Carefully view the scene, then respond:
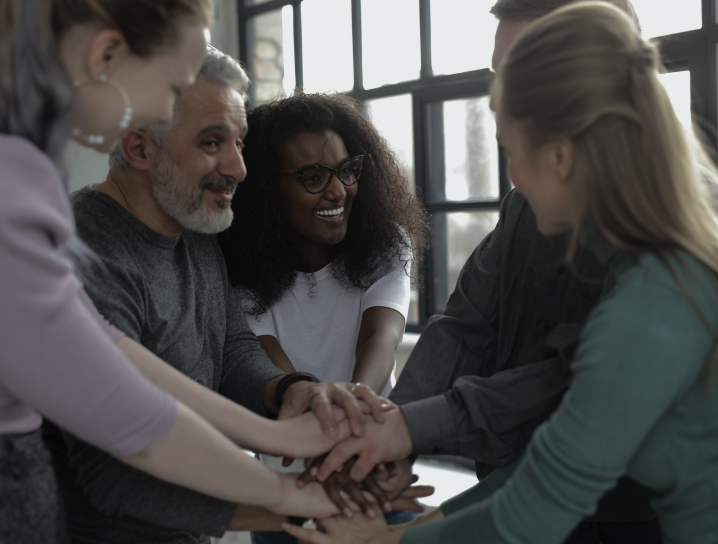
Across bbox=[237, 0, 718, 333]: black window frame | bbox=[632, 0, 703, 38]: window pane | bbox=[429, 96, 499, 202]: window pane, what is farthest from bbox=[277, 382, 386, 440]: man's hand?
bbox=[429, 96, 499, 202]: window pane

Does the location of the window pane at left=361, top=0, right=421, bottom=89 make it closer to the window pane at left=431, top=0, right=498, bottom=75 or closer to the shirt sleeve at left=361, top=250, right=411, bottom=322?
the window pane at left=431, top=0, right=498, bottom=75

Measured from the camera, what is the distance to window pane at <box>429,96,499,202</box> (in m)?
3.90

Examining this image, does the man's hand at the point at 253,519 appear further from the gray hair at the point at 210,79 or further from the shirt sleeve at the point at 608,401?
the gray hair at the point at 210,79

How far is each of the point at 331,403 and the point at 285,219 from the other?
0.66m

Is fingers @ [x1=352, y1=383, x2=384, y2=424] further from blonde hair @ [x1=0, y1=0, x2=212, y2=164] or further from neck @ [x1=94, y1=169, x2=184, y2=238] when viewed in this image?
blonde hair @ [x1=0, y1=0, x2=212, y2=164]

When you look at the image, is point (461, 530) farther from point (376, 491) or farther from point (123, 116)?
point (123, 116)

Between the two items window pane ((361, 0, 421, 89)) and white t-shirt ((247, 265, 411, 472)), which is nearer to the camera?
white t-shirt ((247, 265, 411, 472))

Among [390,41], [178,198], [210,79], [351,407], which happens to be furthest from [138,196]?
[390,41]

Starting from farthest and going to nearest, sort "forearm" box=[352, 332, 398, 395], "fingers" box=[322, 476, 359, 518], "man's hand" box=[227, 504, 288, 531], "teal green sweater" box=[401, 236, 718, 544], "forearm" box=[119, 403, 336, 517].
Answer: "forearm" box=[352, 332, 398, 395] < "fingers" box=[322, 476, 359, 518] < "man's hand" box=[227, 504, 288, 531] < "forearm" box=[119, 403, 336, 517] < "teal green sweater" box=[401, 236, 718, 544]

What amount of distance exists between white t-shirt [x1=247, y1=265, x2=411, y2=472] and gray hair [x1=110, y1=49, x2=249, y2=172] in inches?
23.2

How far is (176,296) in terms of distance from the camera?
1545 mm

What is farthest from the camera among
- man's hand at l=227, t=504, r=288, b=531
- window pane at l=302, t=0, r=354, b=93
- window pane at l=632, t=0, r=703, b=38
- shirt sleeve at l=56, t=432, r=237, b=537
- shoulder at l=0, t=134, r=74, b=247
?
window pane at l=302, t=0, r=354, b=93

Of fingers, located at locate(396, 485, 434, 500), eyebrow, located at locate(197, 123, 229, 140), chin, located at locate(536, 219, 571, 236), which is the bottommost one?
fingers, located at locate(396, 485, 434, 500)

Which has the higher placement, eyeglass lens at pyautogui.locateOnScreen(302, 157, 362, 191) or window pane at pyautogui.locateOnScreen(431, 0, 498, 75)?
window pane at pyautogui.locateOnScreen(431, 0, 498, 75)
